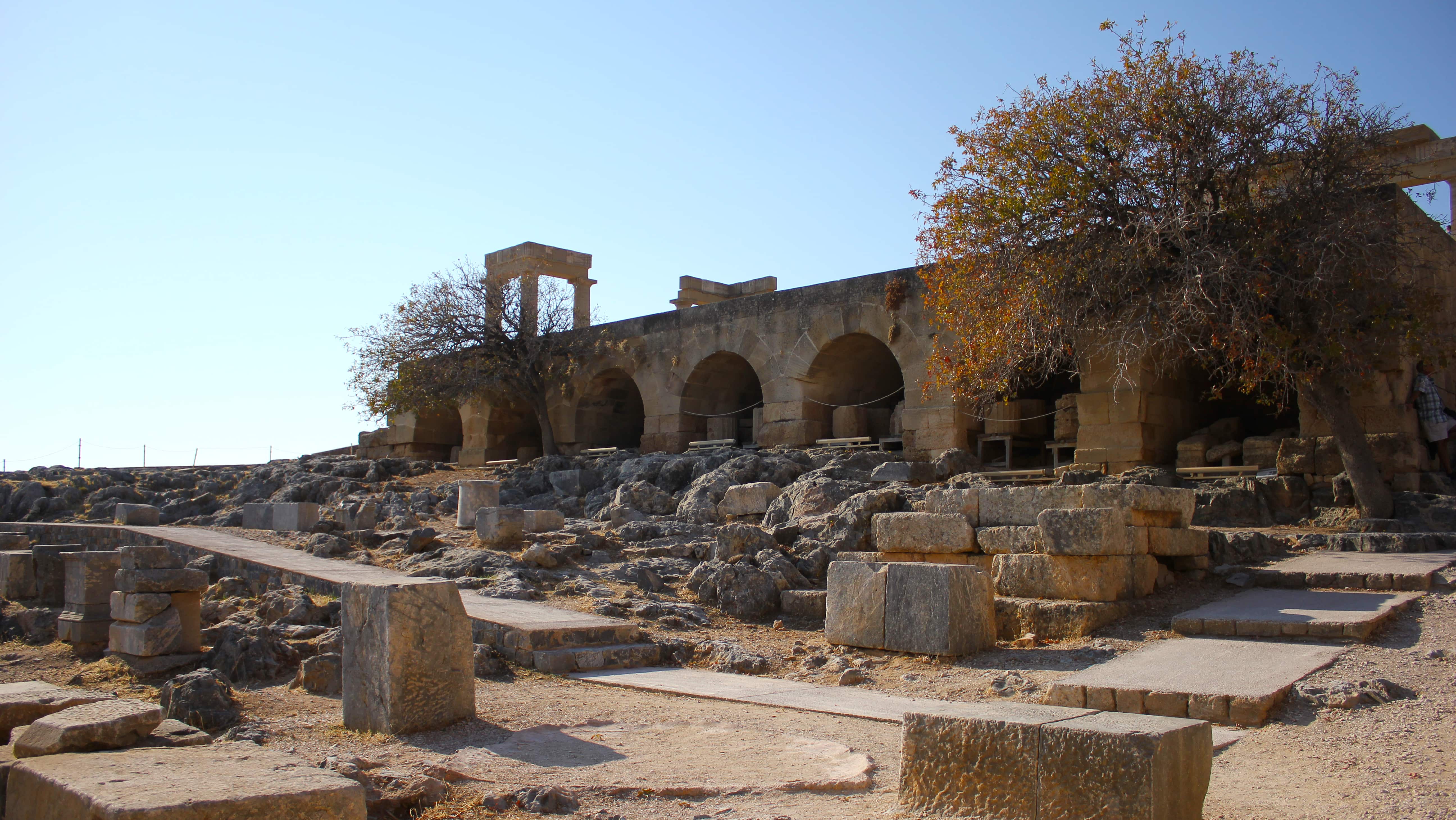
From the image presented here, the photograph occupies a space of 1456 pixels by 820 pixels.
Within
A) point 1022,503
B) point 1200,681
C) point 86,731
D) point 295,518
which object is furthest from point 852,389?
point 86,731

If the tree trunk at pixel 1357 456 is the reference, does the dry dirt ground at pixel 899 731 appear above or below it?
below

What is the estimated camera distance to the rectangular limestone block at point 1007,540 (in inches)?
340

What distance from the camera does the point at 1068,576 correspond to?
8188 mm

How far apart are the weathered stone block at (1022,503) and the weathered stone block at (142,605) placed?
6.74 meters

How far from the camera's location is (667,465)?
52.4 ft

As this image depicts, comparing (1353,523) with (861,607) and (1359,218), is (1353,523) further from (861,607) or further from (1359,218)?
(861,607)

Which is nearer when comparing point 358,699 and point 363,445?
point 358,699

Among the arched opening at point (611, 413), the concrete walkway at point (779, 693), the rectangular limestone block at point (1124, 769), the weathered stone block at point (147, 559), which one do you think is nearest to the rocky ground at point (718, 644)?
the concrete walkway at point (779, 693)

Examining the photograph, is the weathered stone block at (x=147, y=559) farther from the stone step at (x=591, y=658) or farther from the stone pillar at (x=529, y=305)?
the stone pillar at (x=529, y=305)

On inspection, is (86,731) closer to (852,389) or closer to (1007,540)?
(1007,540)

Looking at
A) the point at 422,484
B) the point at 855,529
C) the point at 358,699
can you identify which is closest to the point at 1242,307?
the point at 855,529

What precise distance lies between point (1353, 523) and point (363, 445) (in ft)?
68.5

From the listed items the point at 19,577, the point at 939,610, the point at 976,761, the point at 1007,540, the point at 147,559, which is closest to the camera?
the point at 976,761

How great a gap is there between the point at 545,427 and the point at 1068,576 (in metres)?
14.2
